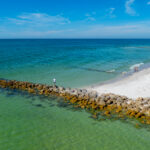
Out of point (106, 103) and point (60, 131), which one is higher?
point (106, 103)

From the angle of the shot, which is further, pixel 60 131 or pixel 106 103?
pixel 106 103

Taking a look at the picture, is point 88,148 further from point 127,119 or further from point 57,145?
point 127,119

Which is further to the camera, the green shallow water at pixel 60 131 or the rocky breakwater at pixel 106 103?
the rocky breakwater at pixel 106 103

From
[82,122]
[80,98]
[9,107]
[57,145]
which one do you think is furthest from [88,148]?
[9,107]

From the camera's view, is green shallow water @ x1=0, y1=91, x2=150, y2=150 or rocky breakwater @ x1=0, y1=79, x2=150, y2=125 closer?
green shallow water @ x1=0, y1=91, x2=150, y2=150

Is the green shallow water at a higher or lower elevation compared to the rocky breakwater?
lower
